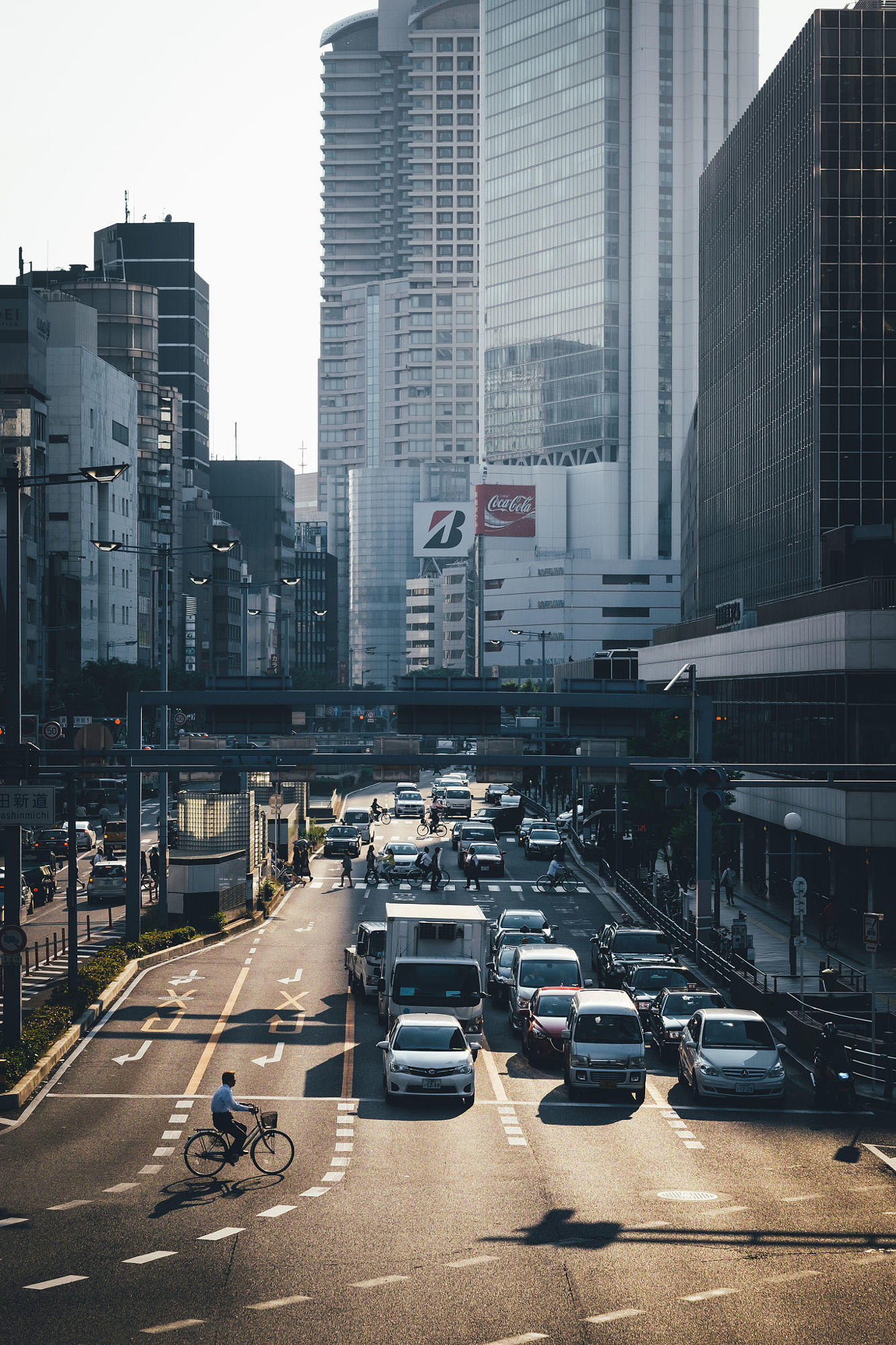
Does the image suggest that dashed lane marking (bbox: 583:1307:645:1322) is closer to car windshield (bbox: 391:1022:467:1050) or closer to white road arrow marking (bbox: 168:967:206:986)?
car windshield (bbox: 391:1022:467:1050)

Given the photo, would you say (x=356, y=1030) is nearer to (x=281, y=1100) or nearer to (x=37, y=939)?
(x=281, y=1100)

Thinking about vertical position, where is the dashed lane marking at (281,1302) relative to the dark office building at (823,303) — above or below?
below

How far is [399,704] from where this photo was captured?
5138 cm

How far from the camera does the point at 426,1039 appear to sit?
30250mm

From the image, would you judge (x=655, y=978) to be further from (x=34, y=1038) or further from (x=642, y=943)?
(x=34, y=1038)

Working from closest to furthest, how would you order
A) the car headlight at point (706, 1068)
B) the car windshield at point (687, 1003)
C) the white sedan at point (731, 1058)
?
the white sedan at point (731, 1058) < the car headlight at point (706, 1068) < the car windshield at point (687, 1003)

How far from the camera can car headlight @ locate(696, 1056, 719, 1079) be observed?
3083cm

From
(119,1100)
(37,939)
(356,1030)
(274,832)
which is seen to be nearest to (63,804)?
(274,832)

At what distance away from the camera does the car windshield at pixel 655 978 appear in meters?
40.5

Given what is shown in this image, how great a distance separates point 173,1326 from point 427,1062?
13.4 meters

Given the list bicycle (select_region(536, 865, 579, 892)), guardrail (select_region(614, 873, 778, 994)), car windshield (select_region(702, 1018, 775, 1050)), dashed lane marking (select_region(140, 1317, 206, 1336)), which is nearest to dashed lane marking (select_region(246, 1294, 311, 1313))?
dashed lane marking (select_region(140, 1317, 206, 1336))

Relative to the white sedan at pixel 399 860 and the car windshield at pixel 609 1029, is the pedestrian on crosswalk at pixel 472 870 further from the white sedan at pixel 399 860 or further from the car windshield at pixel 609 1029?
the car windshield at pixel 609 1029

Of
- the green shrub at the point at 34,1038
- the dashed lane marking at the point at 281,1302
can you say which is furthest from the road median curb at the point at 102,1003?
the dashed lane marking at the point at 281,1302

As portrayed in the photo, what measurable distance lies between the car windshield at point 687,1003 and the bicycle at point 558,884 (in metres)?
34.3
